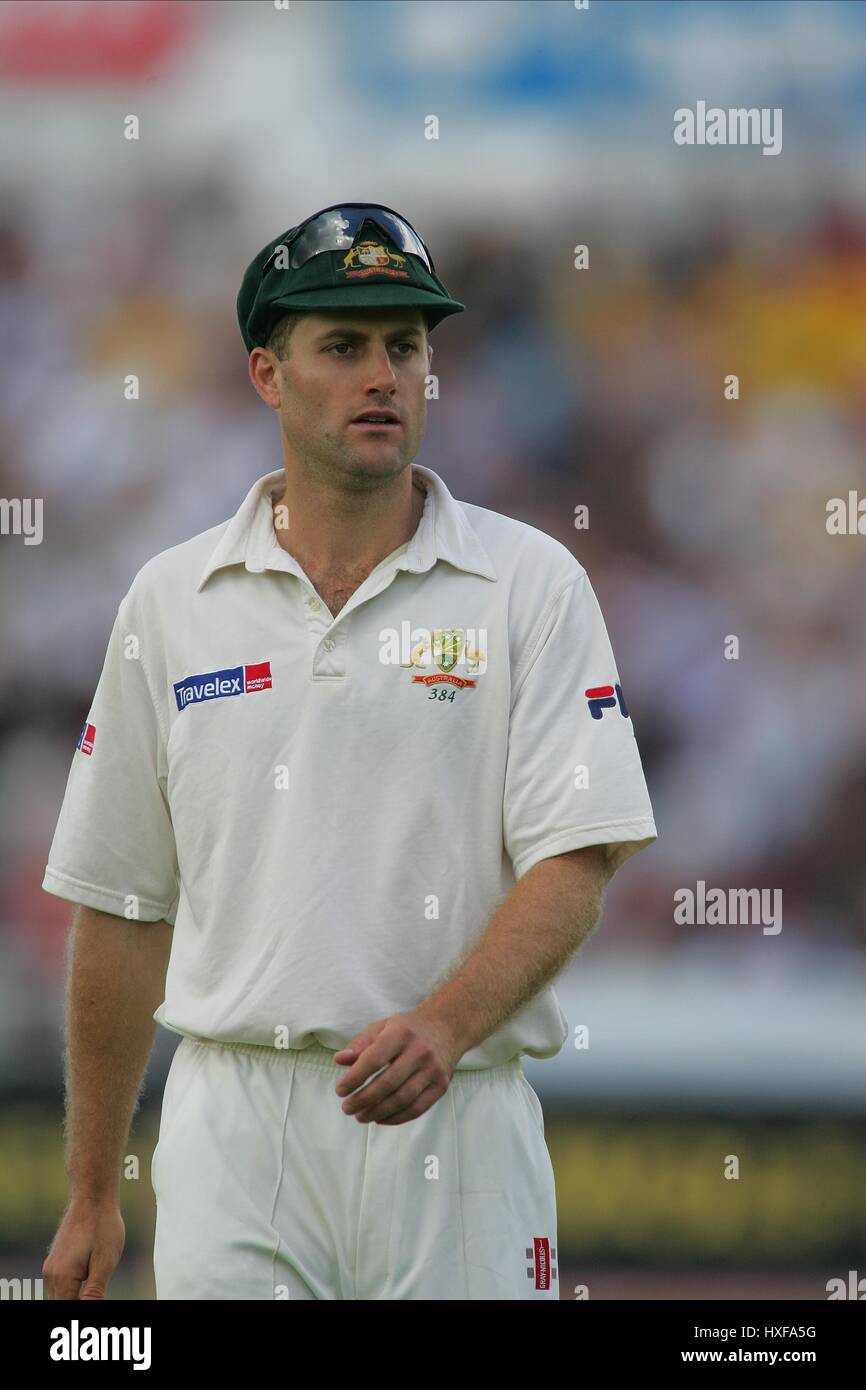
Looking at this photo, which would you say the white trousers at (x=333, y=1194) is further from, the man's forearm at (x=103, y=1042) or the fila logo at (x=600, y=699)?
the fila logo at (x=600, y=699)

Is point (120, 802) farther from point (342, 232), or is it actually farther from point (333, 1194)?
point (342, 232)

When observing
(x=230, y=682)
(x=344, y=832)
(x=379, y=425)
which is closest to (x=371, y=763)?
(x=344, y=832)

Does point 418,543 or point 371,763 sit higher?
point 418,543

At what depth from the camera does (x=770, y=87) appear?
377 centimetres

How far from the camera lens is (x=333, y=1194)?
6.98ft

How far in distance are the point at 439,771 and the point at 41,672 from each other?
1915 mm

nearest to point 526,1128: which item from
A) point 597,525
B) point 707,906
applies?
point 707,906

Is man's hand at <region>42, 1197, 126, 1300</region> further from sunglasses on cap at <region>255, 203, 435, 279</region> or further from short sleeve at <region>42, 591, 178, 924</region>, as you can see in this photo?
sunglasses on cap at <region>255, 203, 435, 279</region>

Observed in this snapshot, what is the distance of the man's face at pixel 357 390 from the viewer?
88.4 inches

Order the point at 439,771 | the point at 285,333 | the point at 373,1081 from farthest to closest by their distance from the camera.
Result: the point at 285,333, the point at 439,771, the point at 373,1081

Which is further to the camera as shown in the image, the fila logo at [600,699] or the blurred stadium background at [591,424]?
the blurred stadium background at [591,424]

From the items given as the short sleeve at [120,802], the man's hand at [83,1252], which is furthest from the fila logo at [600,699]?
the man's hand at [83,1252]

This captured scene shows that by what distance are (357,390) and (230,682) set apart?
1.36ft
